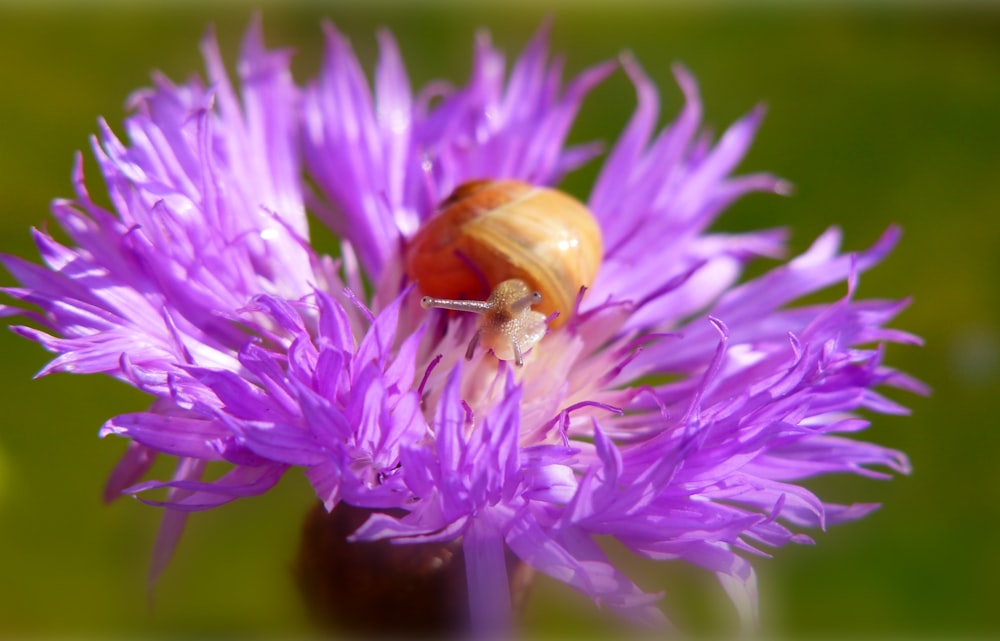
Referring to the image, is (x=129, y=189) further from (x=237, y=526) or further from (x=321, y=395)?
(x=237, y=526)

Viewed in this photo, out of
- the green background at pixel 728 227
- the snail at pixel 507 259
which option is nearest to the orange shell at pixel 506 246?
the snail at pixel 507 259

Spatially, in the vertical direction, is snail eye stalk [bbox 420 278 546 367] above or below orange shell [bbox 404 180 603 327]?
below

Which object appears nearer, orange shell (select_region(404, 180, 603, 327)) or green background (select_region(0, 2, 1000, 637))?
orange shell (select_region(404, 180, 603, 327))

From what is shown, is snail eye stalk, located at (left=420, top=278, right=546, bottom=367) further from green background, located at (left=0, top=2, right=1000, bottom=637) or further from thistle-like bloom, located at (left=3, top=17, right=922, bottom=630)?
green background, located at (left=0, top=2, right=1000, bottom=637)

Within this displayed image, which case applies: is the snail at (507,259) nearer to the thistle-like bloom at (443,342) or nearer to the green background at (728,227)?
the thistle-like bloom at (443,342)

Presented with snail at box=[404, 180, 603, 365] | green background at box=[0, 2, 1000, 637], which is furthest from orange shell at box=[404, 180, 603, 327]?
green background at box=[0, 2, 1000, 637]

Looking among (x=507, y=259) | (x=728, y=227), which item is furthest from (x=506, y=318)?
(x=728, y=227)

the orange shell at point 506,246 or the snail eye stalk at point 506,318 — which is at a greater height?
the orange shell at point 506,246
